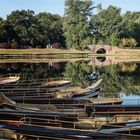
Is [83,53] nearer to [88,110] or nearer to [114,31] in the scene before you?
[114,31]

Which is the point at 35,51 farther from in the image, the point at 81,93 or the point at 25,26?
the point at 81,93

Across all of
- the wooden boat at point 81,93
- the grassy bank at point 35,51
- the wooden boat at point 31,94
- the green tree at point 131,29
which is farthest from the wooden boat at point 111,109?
the green tree at point 131,29

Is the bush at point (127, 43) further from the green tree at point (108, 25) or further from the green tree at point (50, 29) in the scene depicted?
the green tree at point (50, 29)

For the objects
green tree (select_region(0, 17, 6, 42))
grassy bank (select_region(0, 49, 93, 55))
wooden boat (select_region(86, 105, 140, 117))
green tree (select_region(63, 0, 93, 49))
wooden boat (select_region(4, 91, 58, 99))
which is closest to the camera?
wooden boat (select_region(86, 105, 140, 117))

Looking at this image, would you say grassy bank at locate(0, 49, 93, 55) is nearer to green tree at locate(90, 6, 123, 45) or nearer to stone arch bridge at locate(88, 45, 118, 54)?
stone arch bridge at locate(88, 45, 118, 54)

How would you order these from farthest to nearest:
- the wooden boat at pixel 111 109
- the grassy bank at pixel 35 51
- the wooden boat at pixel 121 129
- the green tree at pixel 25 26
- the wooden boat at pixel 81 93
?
the green tree at pixel 25 26, the grassy bank at pixel 35 51, the wooden boat at pixel 81 93, the wooden boat at pixel 111 109, the wooden boat at pixel 121 129

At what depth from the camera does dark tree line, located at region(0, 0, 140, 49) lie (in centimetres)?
12262

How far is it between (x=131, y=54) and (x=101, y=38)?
14677 mm

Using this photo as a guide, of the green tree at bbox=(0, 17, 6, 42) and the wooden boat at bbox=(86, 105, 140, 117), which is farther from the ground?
the green tree at bbox=(0, 17, 6, 42)

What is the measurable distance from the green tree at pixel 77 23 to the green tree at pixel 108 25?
3208 millimetres

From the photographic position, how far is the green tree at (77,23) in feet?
408

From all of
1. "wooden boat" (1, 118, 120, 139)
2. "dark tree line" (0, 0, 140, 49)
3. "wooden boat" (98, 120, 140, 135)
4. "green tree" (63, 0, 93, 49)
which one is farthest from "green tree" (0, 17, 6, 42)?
"wooden boat" (98, 120, 140, 135)

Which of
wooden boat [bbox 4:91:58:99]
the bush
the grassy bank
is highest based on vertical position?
the bush

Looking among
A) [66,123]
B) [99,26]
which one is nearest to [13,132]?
[66,123]
